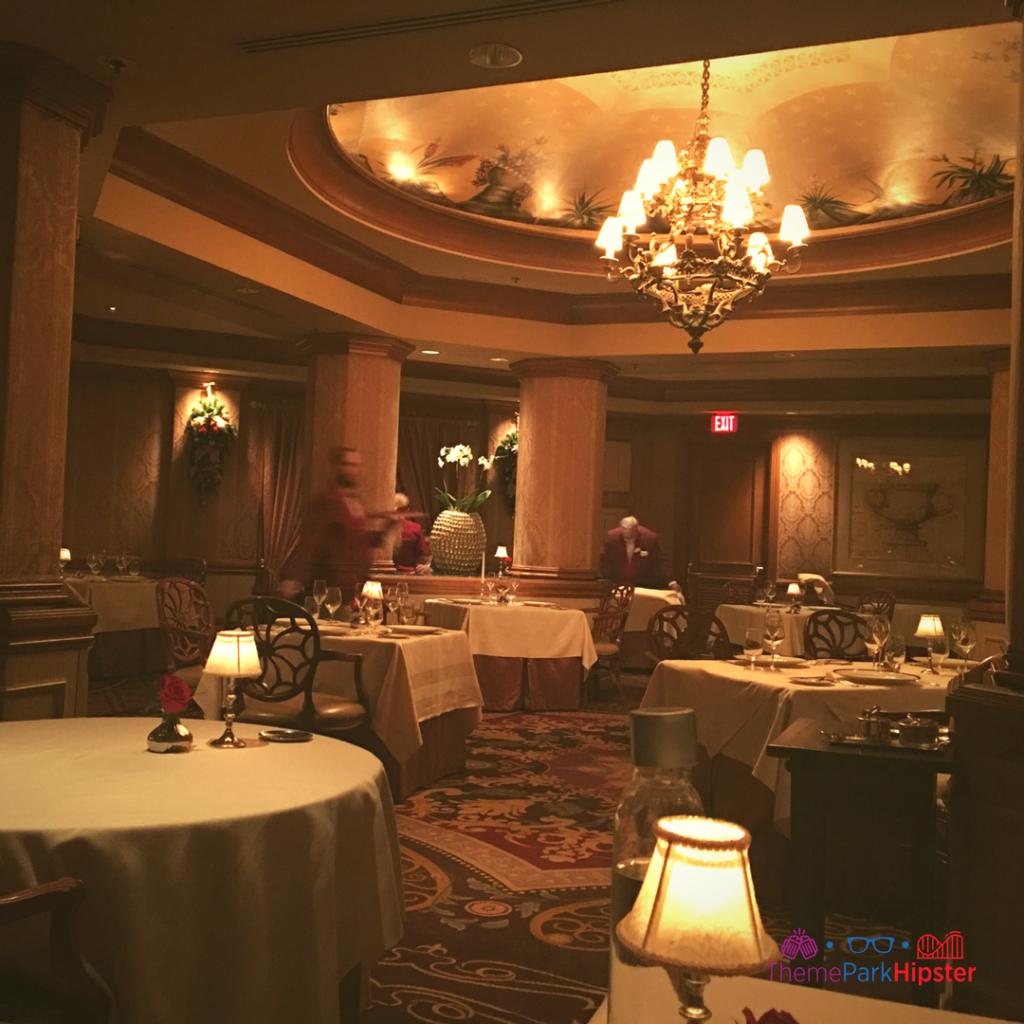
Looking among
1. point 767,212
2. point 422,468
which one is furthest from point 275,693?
point 422,468

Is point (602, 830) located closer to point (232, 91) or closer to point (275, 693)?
point (275, 693)

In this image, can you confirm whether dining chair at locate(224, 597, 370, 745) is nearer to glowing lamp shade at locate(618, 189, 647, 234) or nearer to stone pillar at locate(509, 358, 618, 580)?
glowing lamp shade at locate(618, 189, 647, 234)

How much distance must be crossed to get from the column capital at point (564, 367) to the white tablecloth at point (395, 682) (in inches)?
180

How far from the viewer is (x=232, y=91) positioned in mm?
4480

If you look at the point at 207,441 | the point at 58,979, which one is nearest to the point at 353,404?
the point at 207,441

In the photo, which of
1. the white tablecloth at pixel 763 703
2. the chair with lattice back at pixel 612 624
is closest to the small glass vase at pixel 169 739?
the white tablecloth at pixel 763 703

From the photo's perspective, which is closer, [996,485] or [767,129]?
[767,129]

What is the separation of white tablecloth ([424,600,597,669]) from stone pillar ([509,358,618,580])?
1.57m

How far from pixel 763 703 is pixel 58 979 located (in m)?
3.16

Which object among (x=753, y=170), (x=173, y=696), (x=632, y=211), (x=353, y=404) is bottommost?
(x=173, y=696)

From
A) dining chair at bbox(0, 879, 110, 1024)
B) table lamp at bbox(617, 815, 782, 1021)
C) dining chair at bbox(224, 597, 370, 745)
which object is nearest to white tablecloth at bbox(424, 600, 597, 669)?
dining chair at bbox(224, 597, 370, 745)

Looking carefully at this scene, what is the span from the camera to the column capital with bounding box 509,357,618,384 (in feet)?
33.3

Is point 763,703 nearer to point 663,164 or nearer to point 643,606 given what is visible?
point 663,164

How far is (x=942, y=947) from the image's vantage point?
261 cm
